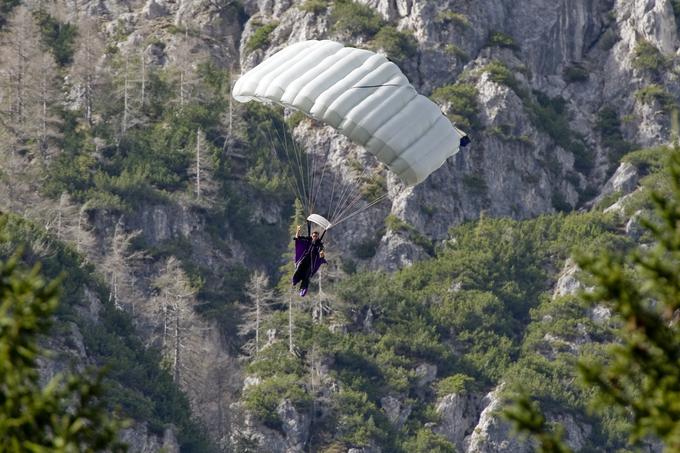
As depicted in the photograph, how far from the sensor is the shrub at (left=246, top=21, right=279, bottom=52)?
85.0 meters

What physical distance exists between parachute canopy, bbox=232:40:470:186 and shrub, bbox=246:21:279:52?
42626 millimetres

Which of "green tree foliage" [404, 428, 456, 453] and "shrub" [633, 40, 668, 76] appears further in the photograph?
"shrub" [633, 40, 668, 76]

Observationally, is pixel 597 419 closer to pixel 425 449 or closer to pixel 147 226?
pixel 425 449

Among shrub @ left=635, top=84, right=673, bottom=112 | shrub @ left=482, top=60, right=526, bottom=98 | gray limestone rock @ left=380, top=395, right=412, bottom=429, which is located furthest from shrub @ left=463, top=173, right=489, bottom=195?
gray limestone rock @ left=380, top=395, right=412, bottom=429

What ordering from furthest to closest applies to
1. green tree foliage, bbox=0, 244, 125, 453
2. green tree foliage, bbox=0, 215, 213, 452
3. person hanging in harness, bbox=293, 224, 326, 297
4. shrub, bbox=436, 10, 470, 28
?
1. shrub, bbox=436, 10, 470, 28
2. green tree foliage, bbox=0, 215, 213, 452
3. person hanging in harness, bbox=293, 224, 326, 297
4. green tree foliage, bbox=0, 244, 125, 453

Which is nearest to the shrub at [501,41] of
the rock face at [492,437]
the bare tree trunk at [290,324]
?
the bare tree trunk at [290,324]

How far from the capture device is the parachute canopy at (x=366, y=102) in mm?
39500

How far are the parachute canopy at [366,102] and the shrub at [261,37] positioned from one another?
42.6 meters

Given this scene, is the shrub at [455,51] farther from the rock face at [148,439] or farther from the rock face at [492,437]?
the rock face at [148,439]

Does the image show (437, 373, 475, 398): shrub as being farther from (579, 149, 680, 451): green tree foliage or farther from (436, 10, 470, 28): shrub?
(579, 149, 680, 451): green tree foliage

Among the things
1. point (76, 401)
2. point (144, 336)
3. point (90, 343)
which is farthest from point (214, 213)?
point (76, 401)

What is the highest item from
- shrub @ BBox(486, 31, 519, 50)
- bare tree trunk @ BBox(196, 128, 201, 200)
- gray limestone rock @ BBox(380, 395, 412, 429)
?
shrub @ BBox(486, 31, 519, 50)

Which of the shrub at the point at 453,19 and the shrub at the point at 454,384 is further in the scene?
the shrub at the point at 453,19

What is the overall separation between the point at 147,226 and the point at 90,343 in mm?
11478
